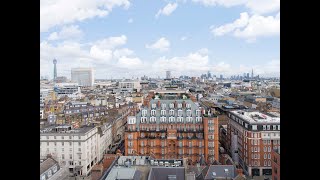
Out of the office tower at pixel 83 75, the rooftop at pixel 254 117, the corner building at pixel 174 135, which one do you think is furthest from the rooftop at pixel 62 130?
the office tower at pixel 83 75

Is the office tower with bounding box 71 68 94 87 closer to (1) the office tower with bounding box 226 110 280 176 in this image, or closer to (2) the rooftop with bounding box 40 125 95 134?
(2) the rooftop with bounding box 40 125 95 134

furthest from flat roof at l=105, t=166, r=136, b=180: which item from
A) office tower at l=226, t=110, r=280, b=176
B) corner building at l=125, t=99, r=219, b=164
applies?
office tower at l=226, t=110, r=280, b=176

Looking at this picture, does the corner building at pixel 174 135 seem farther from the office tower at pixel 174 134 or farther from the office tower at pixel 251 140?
the office tower at pixel 251 140

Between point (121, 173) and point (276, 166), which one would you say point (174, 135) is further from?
point (276, 166)

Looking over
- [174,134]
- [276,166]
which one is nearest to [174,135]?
[174,134]
